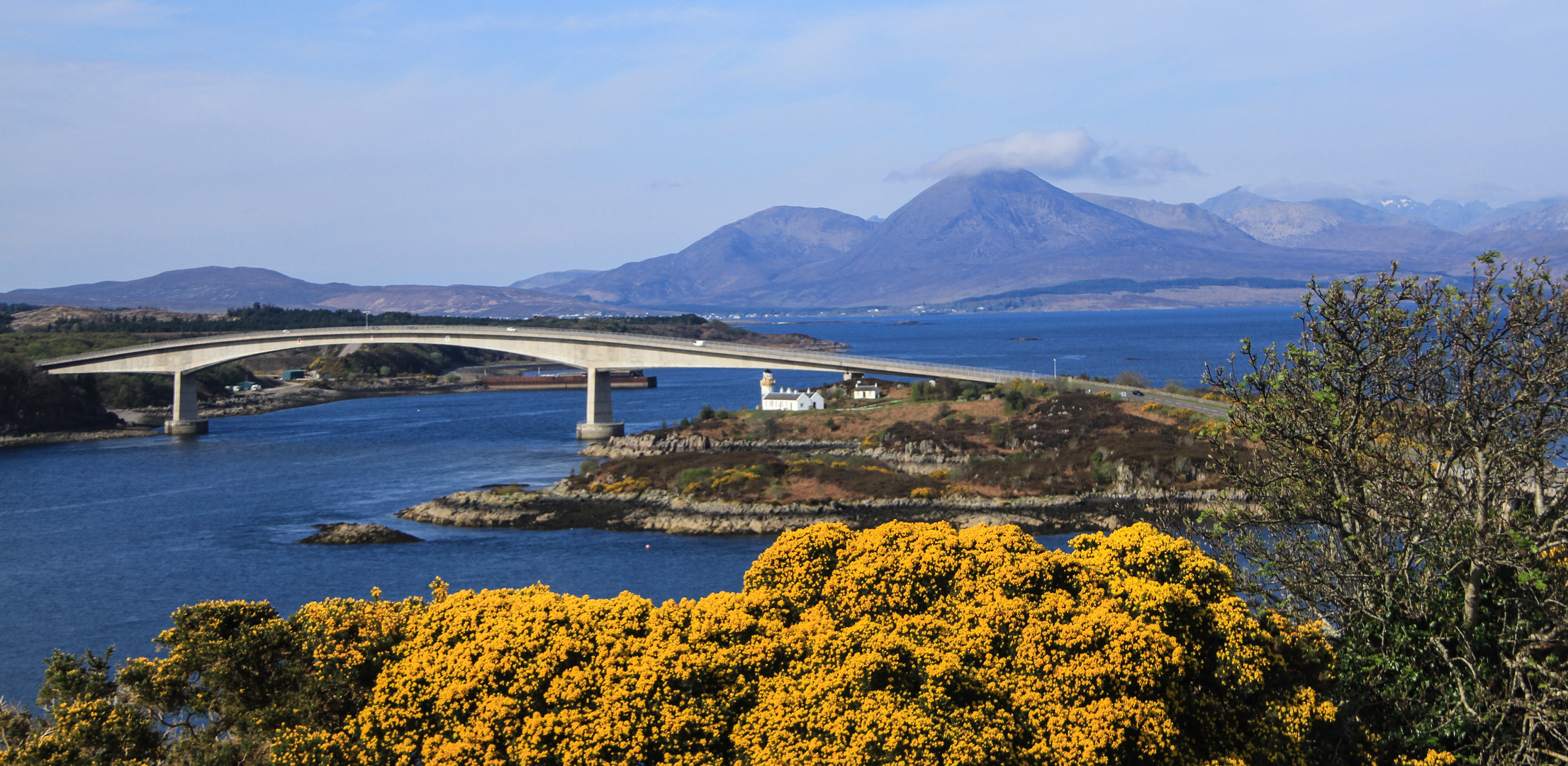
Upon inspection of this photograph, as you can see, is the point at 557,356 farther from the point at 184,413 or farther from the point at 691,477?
the point at 691,477

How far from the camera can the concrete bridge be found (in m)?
84.9

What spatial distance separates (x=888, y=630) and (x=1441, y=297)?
866cm

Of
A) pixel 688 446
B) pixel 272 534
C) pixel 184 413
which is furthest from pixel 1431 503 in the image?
pixel 184 413

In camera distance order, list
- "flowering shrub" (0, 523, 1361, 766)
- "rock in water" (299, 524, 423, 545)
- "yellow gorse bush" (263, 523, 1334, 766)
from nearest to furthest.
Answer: "yellow gorse bush" (263, 523, 1334, 766) < "flowering shrub" (0, 523, 1361, 766) < "rock in water" (299, 524, 423, 545)

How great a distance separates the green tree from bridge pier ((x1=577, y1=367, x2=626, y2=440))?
69.0m

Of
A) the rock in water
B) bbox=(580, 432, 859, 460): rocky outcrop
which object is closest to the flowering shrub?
the rock in water

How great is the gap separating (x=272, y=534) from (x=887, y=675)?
45032 mm

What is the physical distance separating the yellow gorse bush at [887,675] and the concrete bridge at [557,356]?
212ft

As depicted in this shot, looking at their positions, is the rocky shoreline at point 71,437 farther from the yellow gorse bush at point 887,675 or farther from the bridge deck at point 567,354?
the yellow gorse bush at point 887,675

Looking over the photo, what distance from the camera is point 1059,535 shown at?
151ft

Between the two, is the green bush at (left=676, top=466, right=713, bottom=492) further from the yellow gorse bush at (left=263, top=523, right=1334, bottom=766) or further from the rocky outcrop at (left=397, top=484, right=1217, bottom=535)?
the yellow gorse bush at (left=263, top=523, right=1334, bottom=766)

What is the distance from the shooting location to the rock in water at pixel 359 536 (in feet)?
159

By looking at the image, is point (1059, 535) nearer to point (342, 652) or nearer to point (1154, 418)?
point (1154, 418)

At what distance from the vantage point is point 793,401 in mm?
86062
